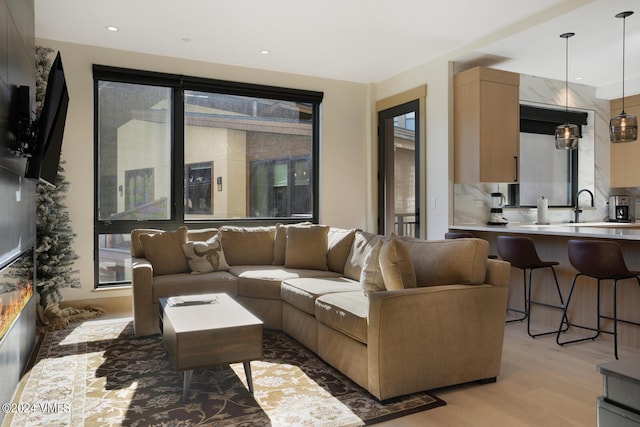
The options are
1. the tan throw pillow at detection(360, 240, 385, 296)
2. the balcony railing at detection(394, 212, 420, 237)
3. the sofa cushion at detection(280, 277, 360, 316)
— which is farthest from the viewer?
the balcony railing at detection(394, 212, 420, 237)

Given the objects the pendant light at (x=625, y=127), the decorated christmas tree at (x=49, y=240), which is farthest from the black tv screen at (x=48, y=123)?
the pendant light at (x=625, y=127)

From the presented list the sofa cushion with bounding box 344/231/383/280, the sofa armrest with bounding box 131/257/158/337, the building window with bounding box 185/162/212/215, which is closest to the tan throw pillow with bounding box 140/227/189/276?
the sofa armrest with bounding box 131/257/158/337

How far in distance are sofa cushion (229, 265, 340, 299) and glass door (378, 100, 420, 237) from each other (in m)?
1.89

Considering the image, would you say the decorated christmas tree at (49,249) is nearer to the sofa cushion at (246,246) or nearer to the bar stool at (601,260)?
the sofa cushion at (246,246)

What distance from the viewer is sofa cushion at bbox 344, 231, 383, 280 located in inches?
160

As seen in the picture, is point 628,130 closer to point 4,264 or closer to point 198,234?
point 198,234

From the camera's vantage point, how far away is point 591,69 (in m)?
5.66

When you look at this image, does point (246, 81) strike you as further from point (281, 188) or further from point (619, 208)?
point (619, 208)

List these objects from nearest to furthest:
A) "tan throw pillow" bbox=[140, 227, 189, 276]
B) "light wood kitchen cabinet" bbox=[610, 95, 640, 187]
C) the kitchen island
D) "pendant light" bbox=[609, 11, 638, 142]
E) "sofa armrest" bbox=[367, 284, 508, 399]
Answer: "sofa armrest" bbox=[367, 284, 508, 399]
the kitchen island
"pendant light" bbox=[609, 11, 638, 142]
"tan throw pillow" bbox=[140, 227, 189, 276]
"light wood kitchen cabinet" bbox=[610, 95, 640, 187]

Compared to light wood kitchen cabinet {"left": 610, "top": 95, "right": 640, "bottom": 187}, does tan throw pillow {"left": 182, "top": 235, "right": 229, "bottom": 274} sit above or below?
below

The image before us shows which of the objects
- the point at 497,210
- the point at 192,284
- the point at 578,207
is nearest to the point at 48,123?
the point at 192,284

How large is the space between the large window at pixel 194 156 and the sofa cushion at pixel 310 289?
6.87ft

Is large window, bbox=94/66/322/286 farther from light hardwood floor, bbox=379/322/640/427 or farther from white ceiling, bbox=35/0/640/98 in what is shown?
light hardwood floor, bbox=379/322/640/427

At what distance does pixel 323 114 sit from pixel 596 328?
4008 millimetres
